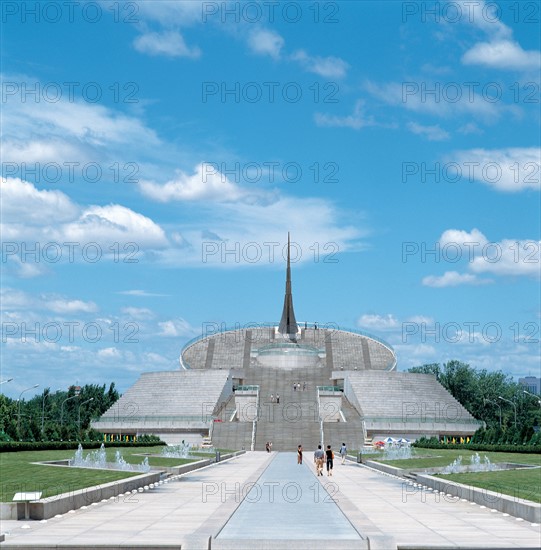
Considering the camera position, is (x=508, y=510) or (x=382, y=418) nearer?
(x=508, y=510)

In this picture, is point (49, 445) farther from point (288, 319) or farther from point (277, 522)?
point (288, 319)

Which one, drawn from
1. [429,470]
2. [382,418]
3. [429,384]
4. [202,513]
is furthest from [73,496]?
[429,384]

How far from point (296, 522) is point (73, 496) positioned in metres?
5.10

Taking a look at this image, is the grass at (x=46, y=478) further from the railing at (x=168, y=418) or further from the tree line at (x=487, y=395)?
the tree line at (x=487, y=395)

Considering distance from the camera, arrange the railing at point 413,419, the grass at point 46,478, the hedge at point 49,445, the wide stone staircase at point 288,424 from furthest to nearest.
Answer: the railing at point 413,419 → the wide stone staircase at point 288,424 → the hedge at point 49,445 → the grass at point 46,478

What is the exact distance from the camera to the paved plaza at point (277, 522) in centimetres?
1286

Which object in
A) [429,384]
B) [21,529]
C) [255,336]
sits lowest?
[21,529]

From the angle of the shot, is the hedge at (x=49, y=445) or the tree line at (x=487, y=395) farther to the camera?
the tree line at (x=487, y=395)

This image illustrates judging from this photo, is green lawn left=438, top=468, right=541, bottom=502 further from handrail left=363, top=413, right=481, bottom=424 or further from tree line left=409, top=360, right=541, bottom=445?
tree line left=409, top=360, right=541, bottom=445

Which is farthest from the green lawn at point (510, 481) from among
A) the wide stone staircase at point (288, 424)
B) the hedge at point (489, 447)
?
the wide stone staircase at point (288, 424)

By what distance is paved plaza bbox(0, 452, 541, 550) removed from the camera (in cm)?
1286

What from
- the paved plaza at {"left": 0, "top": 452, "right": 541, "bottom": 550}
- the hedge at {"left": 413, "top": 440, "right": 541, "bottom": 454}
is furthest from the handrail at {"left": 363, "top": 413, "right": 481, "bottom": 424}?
the paved plaza at {"left": 0, "top": 452, "right": 541, "bottom": 550}

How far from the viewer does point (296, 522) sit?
15.6 metres

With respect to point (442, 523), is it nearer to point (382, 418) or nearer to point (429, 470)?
point (429, 470)
